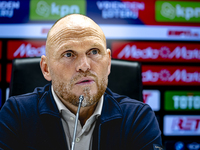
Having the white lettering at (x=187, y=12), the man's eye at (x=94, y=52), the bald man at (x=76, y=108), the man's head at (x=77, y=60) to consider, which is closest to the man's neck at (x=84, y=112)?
the bald man at (x=76, y=108)

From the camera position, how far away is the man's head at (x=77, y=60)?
748mm

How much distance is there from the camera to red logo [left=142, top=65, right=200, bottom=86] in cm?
218

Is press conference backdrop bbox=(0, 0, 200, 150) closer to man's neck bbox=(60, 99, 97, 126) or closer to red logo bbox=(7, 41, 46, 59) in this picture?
red logo bbox=(7, 41, 46, 59)

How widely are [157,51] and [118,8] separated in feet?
1.84

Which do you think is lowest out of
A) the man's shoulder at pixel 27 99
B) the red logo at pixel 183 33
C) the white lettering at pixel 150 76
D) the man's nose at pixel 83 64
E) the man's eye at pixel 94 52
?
the white lettering at pixel 150 76

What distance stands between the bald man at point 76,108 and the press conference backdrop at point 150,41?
128cm

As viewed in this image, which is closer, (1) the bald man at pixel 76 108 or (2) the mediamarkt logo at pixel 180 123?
(1) the bald man at pixel 76 108

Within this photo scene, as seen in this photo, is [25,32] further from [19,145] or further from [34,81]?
[19,145]

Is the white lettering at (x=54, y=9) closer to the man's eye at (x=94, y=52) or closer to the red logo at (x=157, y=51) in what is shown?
the red logo at (x=157, y=51)

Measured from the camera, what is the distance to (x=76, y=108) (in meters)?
0.86

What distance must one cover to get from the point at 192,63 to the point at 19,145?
188cm

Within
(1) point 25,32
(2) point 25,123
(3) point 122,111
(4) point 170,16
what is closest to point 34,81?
(2) point 25,123

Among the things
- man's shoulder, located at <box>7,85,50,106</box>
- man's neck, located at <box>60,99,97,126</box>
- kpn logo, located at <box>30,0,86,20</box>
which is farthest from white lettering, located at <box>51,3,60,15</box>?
man's neck, located at <box>60,99,97,126</box>

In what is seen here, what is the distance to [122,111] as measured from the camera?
3.03ft
